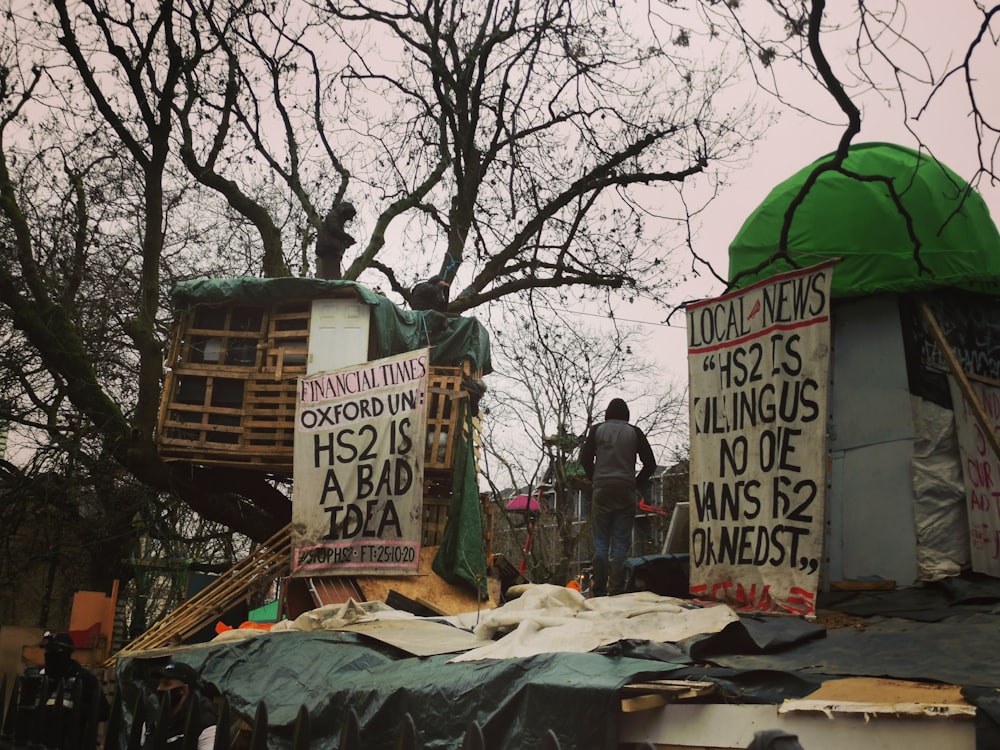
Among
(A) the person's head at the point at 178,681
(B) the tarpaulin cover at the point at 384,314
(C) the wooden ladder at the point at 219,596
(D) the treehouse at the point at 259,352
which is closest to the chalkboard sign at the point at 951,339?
(A) the person's head at the point at 178,681

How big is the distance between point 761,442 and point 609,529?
2.73m

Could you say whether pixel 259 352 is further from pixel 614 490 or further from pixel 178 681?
pixel 178 681

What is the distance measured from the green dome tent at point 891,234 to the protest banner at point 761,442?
31.0 inches

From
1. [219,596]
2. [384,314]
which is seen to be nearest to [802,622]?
[219,596]

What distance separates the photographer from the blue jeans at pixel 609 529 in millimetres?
10086

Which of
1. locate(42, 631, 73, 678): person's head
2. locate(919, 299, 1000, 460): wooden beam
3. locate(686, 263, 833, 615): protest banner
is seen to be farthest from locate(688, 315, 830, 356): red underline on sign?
locate(42, 631, 73, 678): person's head

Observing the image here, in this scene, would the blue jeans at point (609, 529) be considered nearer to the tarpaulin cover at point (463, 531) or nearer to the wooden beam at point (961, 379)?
the tarpaulin cover at point (463, 531)

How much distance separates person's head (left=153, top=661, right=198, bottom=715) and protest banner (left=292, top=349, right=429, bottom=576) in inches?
110

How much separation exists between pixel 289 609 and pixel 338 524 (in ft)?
4.44

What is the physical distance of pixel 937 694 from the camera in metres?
4.63

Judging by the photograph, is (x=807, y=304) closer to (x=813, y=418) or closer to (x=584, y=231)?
(x=813, y=418)

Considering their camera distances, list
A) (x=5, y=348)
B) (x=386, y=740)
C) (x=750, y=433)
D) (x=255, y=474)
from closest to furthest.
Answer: (x=386, y=740)
(x=750, y=433)
(x=5, y=348)
(x=255, y=474)

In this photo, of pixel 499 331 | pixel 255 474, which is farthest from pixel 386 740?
pixel 499 331

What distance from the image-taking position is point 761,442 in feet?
26.0
